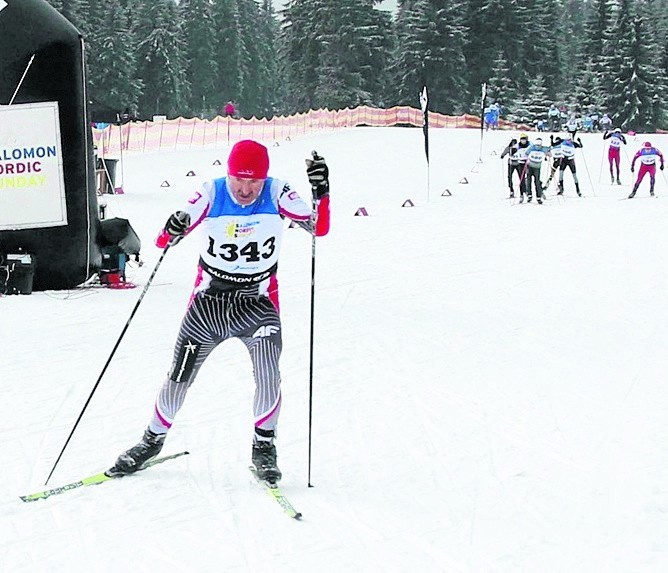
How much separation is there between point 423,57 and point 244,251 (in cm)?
6140

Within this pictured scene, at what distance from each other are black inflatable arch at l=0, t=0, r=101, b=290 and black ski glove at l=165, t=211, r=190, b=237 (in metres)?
7.07

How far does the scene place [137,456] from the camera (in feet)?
17.6

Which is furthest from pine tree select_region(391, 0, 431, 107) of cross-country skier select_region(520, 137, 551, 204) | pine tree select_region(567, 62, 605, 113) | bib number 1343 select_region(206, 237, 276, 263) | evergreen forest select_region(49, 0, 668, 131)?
bib number 1343 select_region(206, 237, 276, 263)

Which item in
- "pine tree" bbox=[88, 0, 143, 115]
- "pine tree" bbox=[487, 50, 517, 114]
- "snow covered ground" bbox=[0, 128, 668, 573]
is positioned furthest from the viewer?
"pine tree" bbox=[88, 0, 143, 115]

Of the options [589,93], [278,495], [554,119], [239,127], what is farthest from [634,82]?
[278,495]

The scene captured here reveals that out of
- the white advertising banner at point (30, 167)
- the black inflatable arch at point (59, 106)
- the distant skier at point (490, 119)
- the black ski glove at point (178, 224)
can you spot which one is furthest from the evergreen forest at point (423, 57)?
the black ski glove at point (178, 224)

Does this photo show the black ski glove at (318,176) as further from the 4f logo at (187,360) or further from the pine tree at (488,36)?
the pine tree at (488,36)

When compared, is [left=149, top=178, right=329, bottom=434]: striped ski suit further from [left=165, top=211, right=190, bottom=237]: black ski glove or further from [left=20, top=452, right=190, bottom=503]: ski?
[left=20, top=452, right=190, bottom=503]: ski

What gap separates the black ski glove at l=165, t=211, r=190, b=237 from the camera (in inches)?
193

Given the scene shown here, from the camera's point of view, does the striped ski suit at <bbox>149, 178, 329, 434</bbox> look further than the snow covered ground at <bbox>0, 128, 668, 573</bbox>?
Yes

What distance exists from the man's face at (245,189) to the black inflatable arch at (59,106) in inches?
280

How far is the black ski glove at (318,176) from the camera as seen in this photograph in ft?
16.7

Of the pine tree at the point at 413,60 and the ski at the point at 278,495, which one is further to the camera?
the pine tree at the point at 413,60

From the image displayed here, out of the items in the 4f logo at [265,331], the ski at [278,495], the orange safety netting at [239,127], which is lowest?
the orange safety netting at [239,127]
